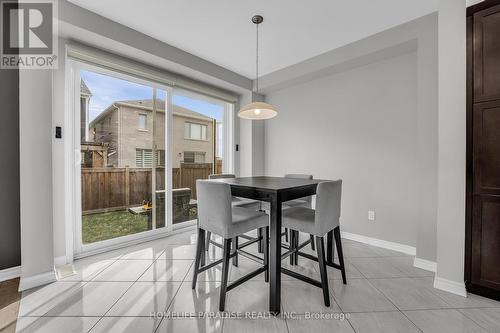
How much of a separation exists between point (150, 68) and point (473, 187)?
3.79m

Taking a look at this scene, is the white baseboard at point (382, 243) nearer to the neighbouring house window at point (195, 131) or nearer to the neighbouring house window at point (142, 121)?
the neighbouring house window at point (195, 131)

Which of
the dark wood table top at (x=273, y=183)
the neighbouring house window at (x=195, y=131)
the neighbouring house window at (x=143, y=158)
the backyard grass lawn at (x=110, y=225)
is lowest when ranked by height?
the backyard grass lawn at (x=110, y=225)

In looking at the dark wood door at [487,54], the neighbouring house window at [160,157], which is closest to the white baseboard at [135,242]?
the neighbouring house window at [160,157]

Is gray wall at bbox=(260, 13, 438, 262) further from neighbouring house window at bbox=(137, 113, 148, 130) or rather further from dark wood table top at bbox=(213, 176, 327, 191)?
neighbouring house window at bbox=(137, 113, 148, 130)

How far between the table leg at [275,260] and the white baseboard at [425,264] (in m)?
1.71

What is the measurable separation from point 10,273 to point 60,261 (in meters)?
0.35

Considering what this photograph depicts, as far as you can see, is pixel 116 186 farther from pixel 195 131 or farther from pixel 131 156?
pixel 195 131

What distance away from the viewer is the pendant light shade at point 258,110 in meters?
2.38

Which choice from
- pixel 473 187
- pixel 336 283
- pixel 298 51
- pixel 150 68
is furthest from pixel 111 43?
pixel 473 187

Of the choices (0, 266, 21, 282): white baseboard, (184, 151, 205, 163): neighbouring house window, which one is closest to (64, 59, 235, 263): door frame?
(0, 266, 21, 282): white baseboard

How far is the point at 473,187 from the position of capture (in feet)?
5.69

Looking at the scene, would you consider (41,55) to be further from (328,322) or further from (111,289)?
(328,322)

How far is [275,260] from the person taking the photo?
1539 millimetres

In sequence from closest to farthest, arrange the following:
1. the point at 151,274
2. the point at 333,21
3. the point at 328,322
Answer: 1. the point at 328,322
2. the point at 151,274
3. the point at 333,21
